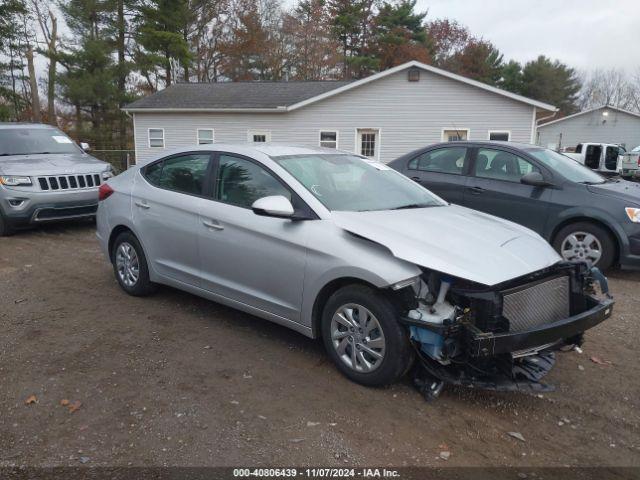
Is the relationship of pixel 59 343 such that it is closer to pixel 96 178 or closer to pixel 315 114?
pixel 96 178

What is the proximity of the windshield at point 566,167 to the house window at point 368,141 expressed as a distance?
13.5 m

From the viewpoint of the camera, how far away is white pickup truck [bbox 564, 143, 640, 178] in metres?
21.2

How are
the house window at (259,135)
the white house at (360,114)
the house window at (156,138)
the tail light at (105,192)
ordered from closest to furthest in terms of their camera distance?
the tail light at (105,192), the white house at (360,114), the house window at (259,135), the house window at (156,138)

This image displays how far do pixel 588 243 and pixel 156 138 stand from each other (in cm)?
1950

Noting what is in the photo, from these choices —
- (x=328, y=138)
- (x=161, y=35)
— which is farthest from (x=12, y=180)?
(x=161, y=35)

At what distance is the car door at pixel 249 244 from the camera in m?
3.66

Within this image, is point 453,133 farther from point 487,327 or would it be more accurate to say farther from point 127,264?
point 487,327

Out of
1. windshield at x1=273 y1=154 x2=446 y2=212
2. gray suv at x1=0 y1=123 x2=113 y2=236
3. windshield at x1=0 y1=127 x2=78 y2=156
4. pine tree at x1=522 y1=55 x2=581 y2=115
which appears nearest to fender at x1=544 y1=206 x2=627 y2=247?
windshield at x1=273 y1=154 x2=446 y2=212

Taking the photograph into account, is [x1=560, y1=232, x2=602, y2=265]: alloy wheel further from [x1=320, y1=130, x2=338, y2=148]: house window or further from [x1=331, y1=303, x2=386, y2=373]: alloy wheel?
[x1=320, y1=130, x2=338, y2=148]: house window

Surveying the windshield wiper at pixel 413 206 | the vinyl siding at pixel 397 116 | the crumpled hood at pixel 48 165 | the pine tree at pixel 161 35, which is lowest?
the windshield wiper at pixel 413 206

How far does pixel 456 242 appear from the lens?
10.8ft

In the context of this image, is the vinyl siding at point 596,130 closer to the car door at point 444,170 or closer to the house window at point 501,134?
the house window at point 501,134

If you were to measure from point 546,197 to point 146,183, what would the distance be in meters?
4.67

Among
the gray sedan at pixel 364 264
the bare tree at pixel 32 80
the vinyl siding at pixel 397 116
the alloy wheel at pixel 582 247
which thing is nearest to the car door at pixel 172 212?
the gray sedan at pixel 364 264
